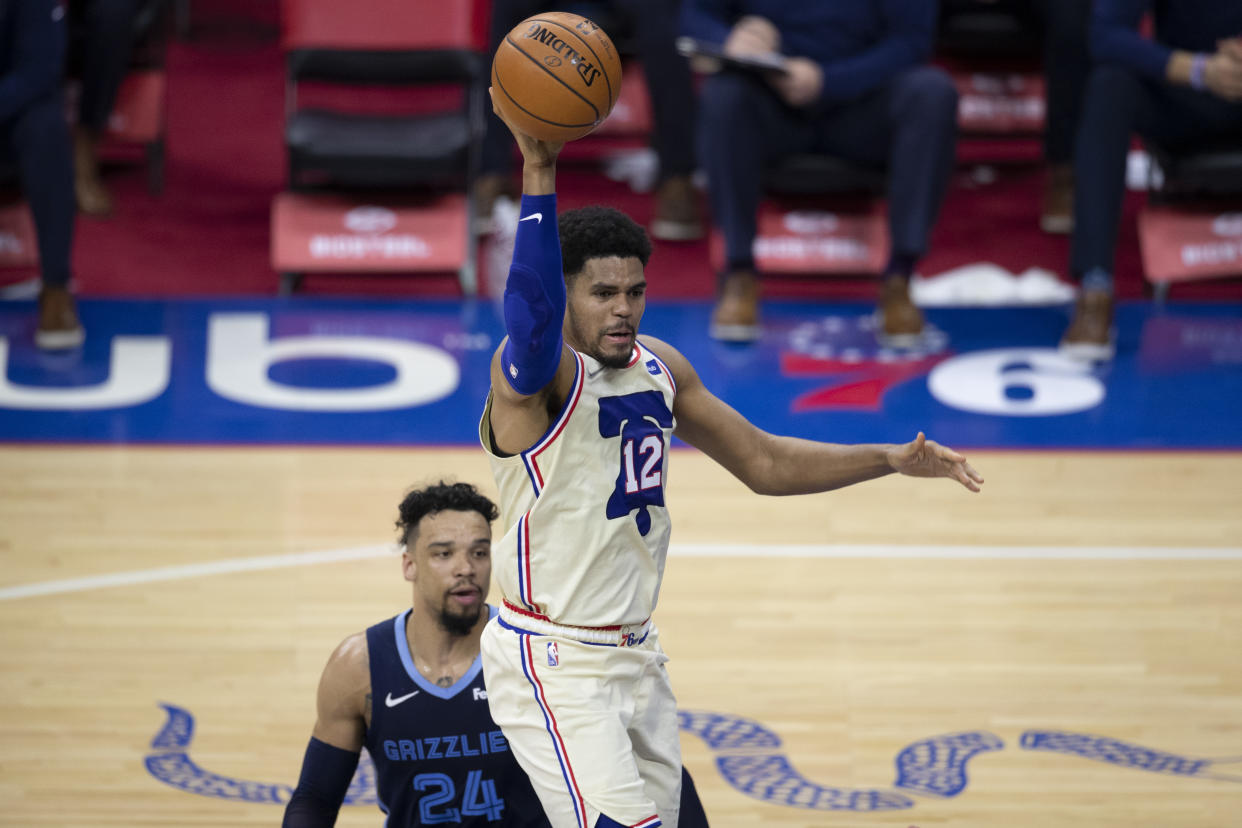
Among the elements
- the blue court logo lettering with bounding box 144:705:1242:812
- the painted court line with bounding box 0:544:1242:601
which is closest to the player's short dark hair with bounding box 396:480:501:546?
the blue court logo lettering with bounding box 144:705:1242:812

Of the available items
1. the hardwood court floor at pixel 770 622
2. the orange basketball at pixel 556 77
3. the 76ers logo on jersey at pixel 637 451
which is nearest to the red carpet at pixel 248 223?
the hardwood court floor at pixel 770 622

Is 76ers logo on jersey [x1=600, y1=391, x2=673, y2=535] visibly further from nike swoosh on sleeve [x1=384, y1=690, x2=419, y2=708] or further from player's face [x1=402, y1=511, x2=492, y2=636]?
nike swoosh on sleeve [x1=384, y1=690, x2=419, y2=708]

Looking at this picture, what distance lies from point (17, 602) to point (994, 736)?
3066mm

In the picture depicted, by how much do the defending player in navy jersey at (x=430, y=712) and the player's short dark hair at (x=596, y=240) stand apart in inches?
31.5

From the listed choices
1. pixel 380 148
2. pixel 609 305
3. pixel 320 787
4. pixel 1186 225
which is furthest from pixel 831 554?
pixel 380 148

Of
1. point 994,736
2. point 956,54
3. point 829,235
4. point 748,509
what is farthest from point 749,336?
point 994,736

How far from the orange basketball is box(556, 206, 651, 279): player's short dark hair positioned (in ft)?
0.71

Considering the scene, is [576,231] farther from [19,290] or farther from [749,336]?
[19,290]

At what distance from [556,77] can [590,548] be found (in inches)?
35.5

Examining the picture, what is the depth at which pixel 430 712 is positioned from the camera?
3.66 m

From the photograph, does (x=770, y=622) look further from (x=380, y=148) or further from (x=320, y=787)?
(x=380, y=148)

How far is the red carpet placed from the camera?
7773 millimetres

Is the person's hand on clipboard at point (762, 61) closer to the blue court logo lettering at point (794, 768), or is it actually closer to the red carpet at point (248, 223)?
the red carpet at point (248, 223)

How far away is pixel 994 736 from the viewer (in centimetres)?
456
